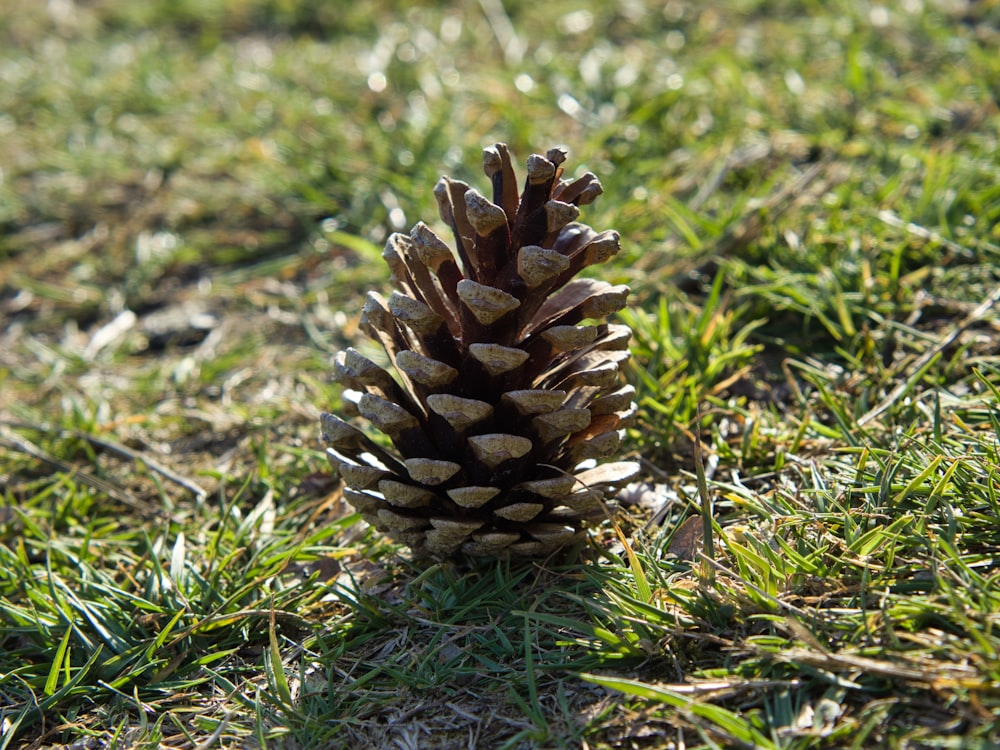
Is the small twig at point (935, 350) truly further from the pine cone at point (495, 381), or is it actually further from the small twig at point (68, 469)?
the small twig at point (68, 469)

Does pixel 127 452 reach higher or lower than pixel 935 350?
higher

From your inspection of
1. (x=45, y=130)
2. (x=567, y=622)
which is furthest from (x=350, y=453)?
(x=45, y=130)

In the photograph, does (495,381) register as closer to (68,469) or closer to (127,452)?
(127,452)

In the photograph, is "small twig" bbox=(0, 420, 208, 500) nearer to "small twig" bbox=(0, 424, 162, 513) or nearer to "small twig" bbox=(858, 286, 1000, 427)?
"small twig" bbox=(0, 424, 162, 513)

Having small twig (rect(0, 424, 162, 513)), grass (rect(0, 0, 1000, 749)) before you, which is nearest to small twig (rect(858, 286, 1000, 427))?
grass (rect(0, 0, 1000, 749))

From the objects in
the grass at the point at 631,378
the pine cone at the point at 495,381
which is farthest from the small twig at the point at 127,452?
the pine cone at the point at 495,381

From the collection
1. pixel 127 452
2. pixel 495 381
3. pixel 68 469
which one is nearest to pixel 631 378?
pixel 495 381

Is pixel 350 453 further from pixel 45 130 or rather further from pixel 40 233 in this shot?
pixel 45 130
